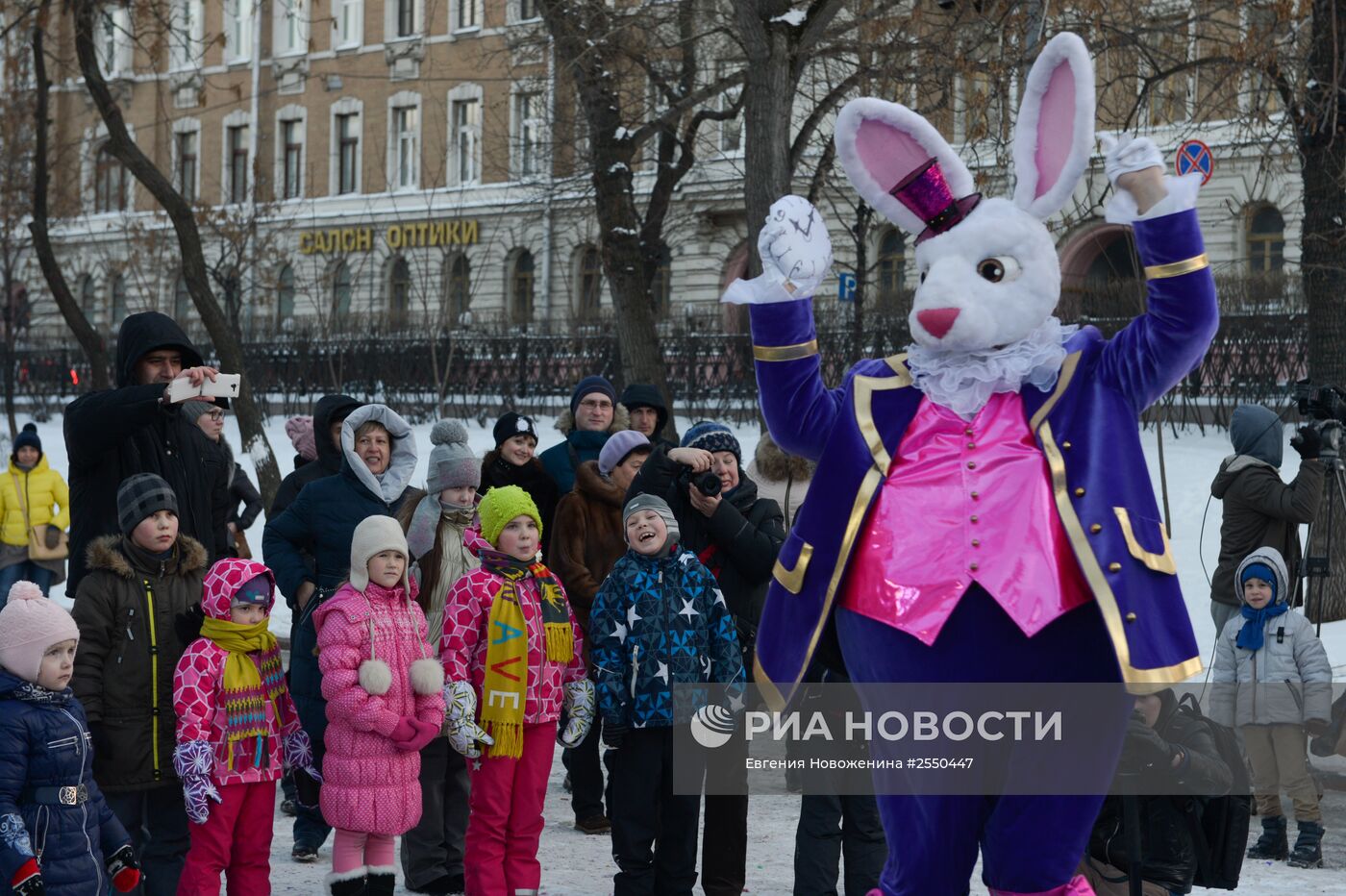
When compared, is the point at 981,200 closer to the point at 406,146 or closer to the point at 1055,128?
the point at 1055,128

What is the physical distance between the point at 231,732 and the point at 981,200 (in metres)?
2.98

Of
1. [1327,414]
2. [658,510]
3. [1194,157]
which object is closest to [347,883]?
[658,510]

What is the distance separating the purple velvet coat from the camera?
416 centimetres

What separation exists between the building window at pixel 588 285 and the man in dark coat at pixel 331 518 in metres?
19.3

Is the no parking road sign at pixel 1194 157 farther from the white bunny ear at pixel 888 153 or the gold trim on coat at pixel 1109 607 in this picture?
the gold trim on coat at pixel 1109 607

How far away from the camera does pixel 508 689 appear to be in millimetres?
6402

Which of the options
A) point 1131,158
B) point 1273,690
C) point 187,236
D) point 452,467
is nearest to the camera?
point 1131,158

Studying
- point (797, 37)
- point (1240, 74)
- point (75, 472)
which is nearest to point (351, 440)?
point (75, 472)

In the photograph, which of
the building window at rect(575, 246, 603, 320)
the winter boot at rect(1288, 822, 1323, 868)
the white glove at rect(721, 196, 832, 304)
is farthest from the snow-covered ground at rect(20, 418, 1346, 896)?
the building window at rect(575, 246, 603, 320)

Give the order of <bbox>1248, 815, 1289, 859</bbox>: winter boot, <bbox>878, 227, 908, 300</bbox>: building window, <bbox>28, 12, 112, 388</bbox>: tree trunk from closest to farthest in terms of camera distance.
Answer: <bbox>1248, 815, 1289, 859</bbox>: winter boot < <bbox>28, 12, 112, 388</bbox>: tree trunk < <bbox>878, 227, 908, 300</bbox>: building window

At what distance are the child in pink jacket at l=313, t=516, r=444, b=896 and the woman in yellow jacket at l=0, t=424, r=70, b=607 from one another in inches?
338

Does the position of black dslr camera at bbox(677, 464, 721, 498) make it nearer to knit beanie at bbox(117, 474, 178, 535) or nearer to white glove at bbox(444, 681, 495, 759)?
white glove at bbox(444, 681, 495, 759)

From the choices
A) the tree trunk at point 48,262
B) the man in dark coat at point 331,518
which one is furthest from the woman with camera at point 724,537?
the tree trunk at point 48,262

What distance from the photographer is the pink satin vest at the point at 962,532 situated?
4219 mm
